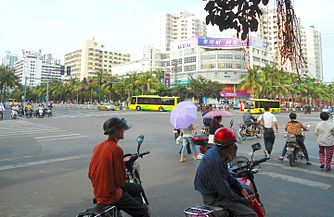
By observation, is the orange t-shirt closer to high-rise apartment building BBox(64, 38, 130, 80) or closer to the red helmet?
the red helmet

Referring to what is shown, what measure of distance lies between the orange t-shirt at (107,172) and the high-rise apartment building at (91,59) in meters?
123

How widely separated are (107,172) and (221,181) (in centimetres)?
116

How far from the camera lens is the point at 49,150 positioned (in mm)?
9641

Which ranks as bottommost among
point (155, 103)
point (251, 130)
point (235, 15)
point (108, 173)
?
point (251, 130)

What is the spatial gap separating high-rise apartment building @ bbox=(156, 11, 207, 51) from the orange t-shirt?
131 meters

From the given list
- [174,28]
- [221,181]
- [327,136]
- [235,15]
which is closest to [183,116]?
[327,136]

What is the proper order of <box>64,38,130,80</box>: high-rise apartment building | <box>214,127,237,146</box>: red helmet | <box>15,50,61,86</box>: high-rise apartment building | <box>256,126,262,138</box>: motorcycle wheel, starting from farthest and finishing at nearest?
<box>15,50,61,86</box>: high-rise apartment building
<box>64,38,130,80</box>: high-rise apartment building
<box>256,126,262,138</box>: motorcycle wheel
<box>214,127,237,146</box>: red helmet

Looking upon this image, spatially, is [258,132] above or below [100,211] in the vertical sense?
below

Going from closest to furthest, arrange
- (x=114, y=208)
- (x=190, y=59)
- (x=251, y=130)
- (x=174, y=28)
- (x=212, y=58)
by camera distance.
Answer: (x=114, y=208) < (x=251, y=130) < (x=212, y=58) < (x=190, y=59) < (x=174, y=28)

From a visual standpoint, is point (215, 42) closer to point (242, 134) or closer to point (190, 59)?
point (190, 59)

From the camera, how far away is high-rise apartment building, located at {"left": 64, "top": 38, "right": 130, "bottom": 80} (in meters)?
126

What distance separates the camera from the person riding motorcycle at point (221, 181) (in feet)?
8.67

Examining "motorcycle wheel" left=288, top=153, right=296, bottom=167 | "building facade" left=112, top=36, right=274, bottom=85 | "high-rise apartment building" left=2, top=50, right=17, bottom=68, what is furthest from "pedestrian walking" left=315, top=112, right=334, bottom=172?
"high-rise apartment building" left=2, top=50, right=17, bottom=68

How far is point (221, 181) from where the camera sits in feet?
8.62
